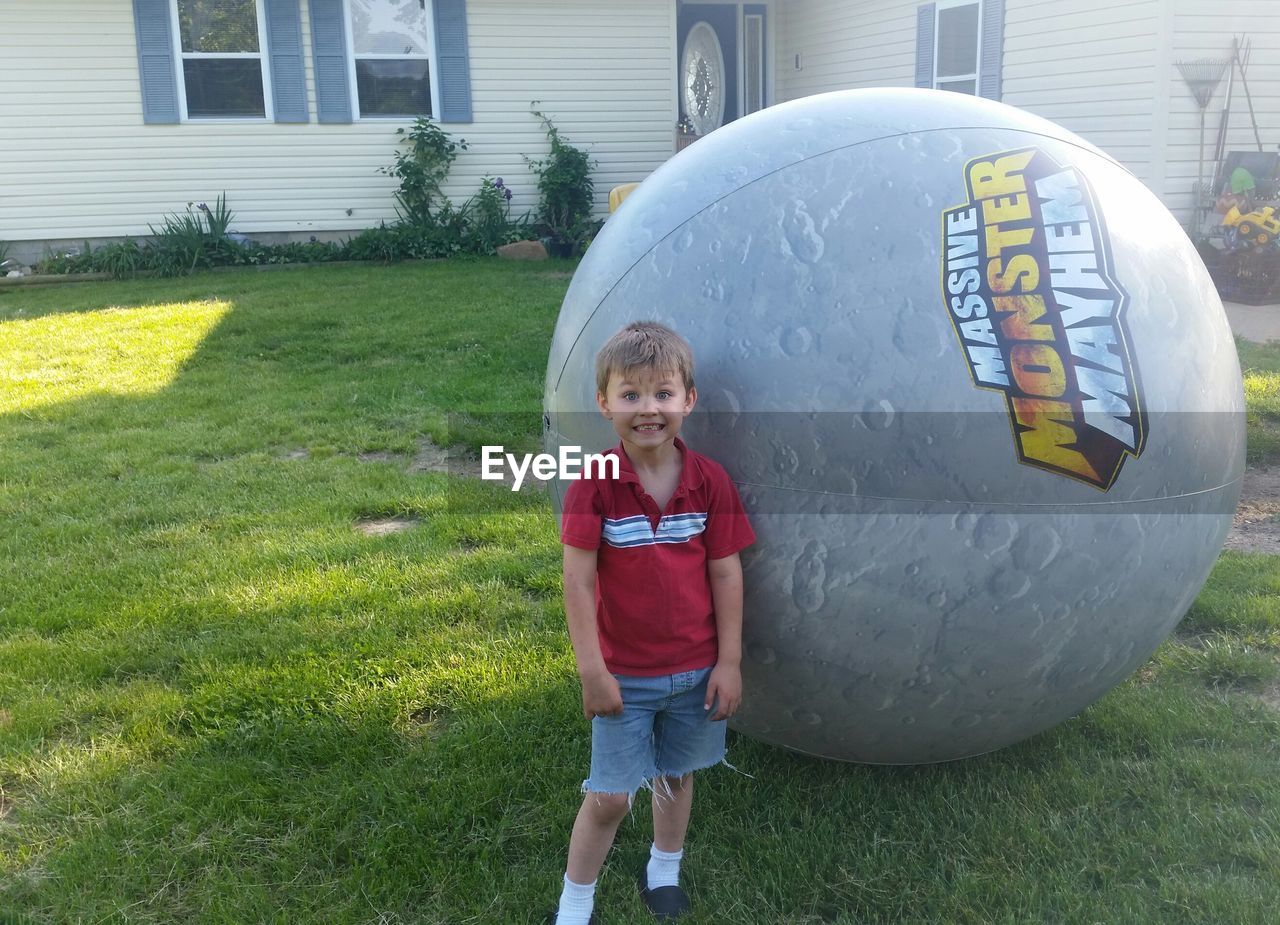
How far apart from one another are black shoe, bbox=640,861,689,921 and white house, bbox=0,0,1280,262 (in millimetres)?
11675

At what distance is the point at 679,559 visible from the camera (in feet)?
8.33

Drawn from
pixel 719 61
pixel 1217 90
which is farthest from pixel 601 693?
pixel 719 61

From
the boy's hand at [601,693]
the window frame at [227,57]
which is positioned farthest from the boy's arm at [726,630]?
the window frame at [227,57]

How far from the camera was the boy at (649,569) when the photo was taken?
2.50 metres

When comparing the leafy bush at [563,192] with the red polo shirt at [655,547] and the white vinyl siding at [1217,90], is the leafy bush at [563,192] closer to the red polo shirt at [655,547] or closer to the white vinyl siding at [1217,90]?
the white vinyl siding at [1217,90]

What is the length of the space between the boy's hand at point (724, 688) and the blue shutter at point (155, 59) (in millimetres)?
14192

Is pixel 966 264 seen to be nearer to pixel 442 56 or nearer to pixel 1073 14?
pixel 1073 14

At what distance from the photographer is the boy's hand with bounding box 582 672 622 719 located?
99.5 inches

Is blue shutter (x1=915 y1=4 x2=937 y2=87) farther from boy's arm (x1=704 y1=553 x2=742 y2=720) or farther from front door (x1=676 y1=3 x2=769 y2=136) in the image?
boy's arm (x1=704 y1=553 x2=742 y2=720)

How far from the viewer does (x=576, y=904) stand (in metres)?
2.79

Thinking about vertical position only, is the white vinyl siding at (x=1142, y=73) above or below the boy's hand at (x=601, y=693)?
above

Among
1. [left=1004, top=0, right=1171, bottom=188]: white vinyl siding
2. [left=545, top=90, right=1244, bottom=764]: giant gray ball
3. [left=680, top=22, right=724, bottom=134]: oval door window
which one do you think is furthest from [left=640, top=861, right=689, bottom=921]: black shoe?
[left=680, top=22, right=724, bottom=134]: oval door window

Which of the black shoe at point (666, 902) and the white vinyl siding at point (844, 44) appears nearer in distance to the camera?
the black shoe at point (666, 902)
